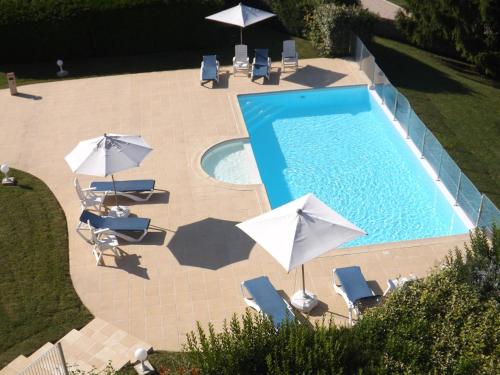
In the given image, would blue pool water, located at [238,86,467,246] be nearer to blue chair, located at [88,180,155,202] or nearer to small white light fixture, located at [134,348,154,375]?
blue chair, located at [88,180,155,202]

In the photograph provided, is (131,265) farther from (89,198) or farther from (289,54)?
(289,54)

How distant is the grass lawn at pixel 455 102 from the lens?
1966cm

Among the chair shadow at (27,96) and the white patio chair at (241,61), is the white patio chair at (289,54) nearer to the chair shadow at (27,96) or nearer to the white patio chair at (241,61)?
the white patio chair at (241,61)

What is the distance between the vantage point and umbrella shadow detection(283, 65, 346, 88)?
24.1m

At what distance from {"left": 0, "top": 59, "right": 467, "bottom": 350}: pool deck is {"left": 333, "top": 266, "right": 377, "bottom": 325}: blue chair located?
0.27 m

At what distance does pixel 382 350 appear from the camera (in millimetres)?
10531

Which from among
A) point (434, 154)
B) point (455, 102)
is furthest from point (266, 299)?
point (455, 102)

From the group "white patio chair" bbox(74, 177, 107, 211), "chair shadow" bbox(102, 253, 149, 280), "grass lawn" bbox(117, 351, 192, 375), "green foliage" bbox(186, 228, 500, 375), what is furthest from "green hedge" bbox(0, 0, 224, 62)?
"green foliage" bbox(186, 228, 500, 375)

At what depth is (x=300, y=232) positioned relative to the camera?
511 inches

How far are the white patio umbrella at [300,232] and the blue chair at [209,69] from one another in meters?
11.3

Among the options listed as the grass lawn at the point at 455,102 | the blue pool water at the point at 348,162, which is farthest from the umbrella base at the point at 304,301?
the grass lawn at the point at 455,102

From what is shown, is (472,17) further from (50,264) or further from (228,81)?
(50,264)

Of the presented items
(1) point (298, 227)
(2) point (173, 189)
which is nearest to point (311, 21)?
(2) point (173, 189)

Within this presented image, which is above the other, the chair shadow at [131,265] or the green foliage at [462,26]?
the green foliage at [462,26]
